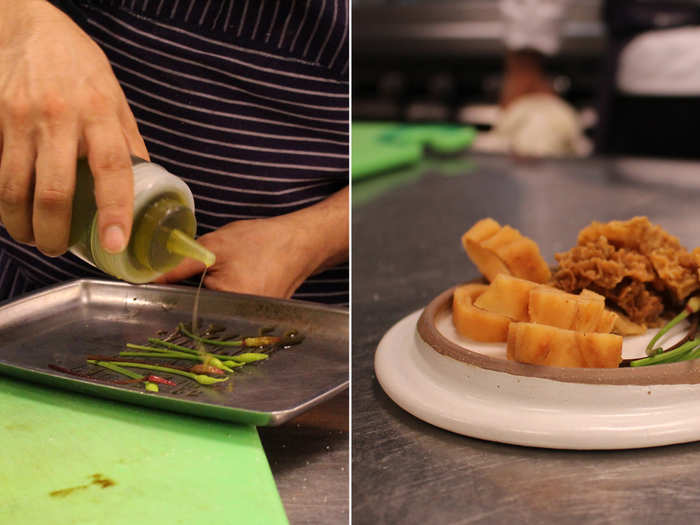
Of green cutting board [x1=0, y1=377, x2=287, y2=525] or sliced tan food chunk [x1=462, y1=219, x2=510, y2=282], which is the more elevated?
sliced tan food chunk [x1=462, y1=219, x2=510, y2=282]

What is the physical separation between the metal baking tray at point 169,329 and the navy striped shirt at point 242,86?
11 cm

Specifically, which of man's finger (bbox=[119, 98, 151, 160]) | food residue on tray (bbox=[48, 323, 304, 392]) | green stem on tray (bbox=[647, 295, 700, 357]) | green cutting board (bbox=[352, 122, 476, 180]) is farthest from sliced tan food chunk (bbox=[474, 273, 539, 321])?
green cutting board (bbox=[352, 122, 476, 180])

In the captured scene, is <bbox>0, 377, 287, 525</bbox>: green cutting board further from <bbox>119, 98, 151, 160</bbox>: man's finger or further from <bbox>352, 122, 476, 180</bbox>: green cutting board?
<bbox>352, 122, 476, 180</bbox>: green cutting board

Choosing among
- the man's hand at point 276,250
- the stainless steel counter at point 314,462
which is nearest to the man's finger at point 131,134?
the man's hand at point 276,250

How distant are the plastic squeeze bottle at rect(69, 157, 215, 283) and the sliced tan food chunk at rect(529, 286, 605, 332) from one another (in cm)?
27

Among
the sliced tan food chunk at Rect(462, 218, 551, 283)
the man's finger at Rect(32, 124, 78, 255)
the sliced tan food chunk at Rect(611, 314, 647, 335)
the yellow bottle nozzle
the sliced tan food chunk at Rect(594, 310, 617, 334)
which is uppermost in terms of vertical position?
the man's finger at Rect(32, 124, 78, 255)

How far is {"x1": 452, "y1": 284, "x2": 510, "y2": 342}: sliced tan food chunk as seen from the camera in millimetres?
660

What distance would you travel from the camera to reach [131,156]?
542 millimetres

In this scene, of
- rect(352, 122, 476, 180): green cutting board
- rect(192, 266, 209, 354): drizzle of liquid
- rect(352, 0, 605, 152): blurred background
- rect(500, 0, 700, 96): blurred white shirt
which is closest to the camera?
rect(192, 266, 209, 354): drizzle of liquid

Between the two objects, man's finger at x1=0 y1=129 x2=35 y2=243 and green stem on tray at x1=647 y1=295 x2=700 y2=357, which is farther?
green stem on tray at x1=647 y1=295 x2=700 y2=357

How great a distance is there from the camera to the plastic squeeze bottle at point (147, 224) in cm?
53

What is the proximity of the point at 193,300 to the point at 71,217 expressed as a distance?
0.90 feet

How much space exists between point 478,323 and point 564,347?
0.09 m

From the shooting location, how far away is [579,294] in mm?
705
